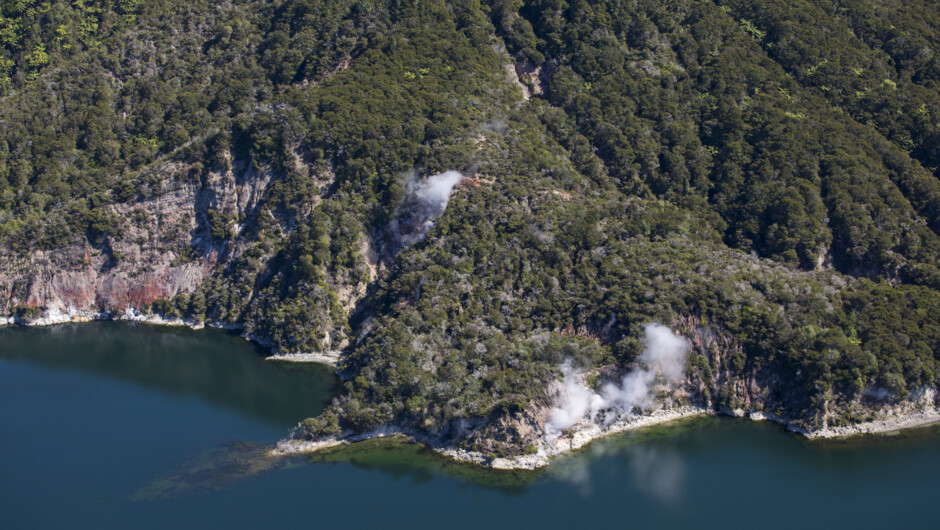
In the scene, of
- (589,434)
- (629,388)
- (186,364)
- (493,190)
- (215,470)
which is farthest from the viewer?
(493,190)

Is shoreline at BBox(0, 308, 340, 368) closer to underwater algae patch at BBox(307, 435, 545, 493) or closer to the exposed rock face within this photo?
the exposed rock face

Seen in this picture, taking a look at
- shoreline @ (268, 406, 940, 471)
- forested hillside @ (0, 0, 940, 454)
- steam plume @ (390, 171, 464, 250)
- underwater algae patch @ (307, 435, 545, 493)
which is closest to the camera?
underwater algae patch @ (307, 435, 545, 493)

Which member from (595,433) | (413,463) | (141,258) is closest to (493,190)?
(595,433)

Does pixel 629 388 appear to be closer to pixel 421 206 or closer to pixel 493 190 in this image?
pixel 493 190

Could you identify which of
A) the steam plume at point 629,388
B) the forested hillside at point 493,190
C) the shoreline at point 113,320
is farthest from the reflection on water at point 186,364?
the steam plume at point 629,388

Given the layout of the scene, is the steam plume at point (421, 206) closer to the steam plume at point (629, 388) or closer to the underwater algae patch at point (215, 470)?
the steam plume at point (629, 388)

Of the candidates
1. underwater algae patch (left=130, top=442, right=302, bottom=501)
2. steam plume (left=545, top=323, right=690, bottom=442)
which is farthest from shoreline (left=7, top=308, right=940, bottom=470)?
underwater algae patch (left=130, top=442, right=302, bottom=501)
